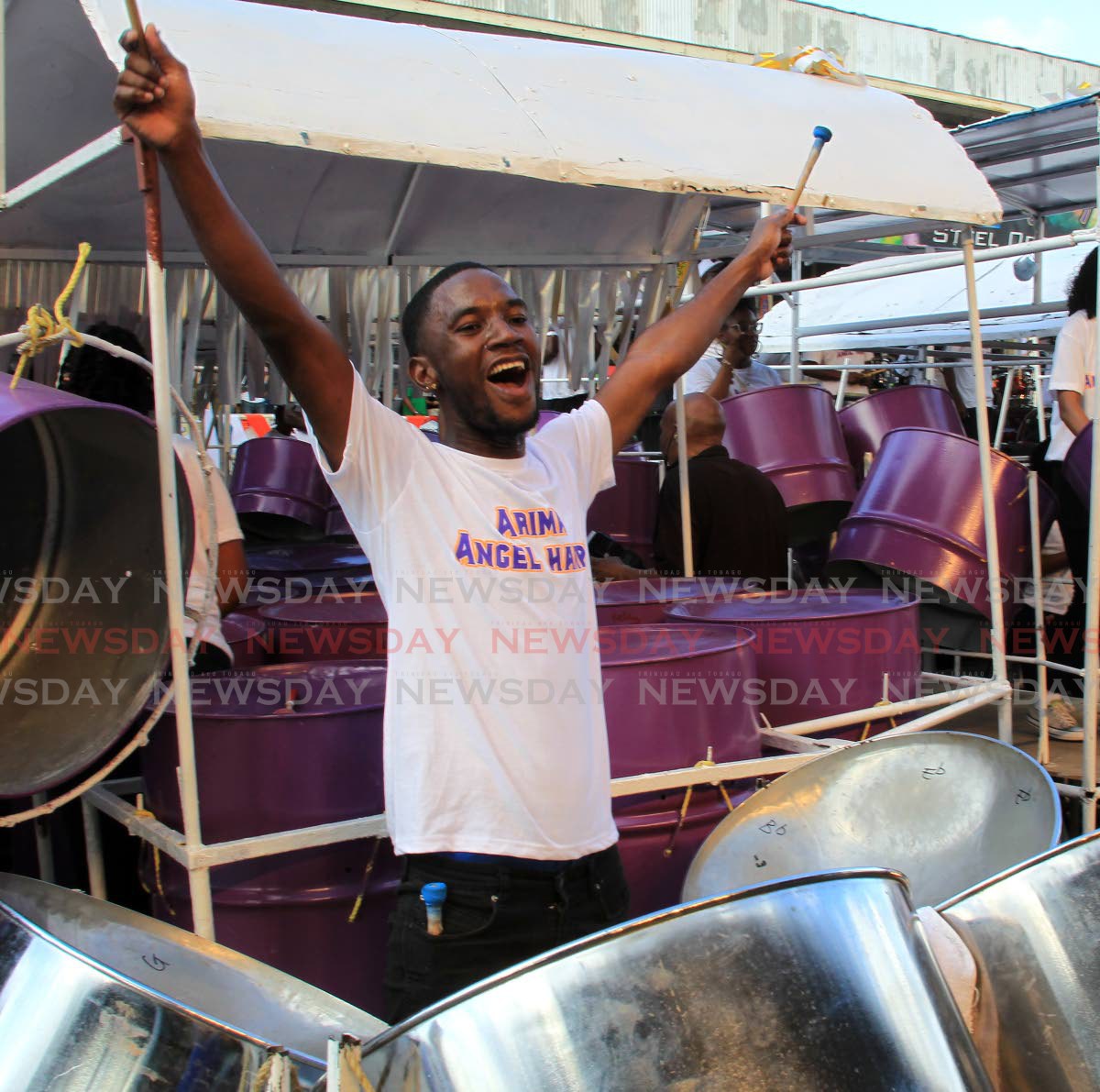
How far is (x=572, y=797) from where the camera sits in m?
1.25

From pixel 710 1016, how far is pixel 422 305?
34.0 inches

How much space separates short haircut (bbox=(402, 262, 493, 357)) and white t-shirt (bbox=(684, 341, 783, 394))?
2.87 metres

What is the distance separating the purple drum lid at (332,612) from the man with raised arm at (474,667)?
91 centimetres

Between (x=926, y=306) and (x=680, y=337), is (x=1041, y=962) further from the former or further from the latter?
(x=926, y=306)

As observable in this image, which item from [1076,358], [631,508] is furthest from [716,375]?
[1076,358]

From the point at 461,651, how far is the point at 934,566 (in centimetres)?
205

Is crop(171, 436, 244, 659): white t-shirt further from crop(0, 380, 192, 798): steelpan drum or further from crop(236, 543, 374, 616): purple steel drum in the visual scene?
crop(236, 543, 374, 616): purple steel drum

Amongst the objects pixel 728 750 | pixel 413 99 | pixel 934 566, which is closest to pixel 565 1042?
pixel 728 750

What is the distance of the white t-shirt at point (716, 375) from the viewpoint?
177 inches

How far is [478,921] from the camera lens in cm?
123

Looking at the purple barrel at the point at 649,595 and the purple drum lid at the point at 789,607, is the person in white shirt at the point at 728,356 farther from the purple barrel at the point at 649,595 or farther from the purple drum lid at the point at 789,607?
the purple drum lid at the point at 789,607

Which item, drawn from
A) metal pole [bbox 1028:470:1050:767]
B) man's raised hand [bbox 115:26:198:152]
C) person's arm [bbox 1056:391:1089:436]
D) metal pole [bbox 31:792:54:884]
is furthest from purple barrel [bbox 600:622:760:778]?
person's arm [bbox 1056:391:1089:436]

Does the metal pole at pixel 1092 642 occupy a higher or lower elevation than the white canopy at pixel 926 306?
lower

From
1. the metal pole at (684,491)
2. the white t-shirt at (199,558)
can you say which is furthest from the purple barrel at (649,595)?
the white t-shirt at (199,558)
